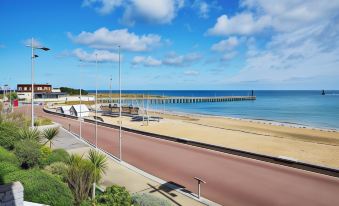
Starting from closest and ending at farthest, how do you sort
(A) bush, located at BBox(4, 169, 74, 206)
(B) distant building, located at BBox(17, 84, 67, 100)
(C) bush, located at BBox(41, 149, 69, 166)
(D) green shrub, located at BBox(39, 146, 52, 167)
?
(A) bush, located at BBox(4, 169, 74, 206), (D) green shrub, located at BBox(39, 146, 52, 167), (C) bush, located at BBox(41, 149, 69, 166), (B) distant building, located at BBox(17, 84, 67, 100)

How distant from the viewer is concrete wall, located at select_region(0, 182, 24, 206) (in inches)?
249

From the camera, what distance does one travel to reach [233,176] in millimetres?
12320

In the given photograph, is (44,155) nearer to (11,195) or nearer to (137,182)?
(137,182)

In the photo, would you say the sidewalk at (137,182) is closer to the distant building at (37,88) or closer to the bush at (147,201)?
the bush at (147,201)

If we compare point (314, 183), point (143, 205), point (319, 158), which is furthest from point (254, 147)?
point (143, 205)

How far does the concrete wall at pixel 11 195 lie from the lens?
633 cm

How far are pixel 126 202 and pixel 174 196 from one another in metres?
2.71

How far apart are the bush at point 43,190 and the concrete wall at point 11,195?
1.22 m

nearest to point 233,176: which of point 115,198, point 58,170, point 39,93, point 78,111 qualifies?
point 115,198

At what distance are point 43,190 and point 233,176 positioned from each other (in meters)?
8.04

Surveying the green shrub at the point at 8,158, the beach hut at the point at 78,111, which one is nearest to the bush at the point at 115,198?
the green shrub at the point at 8,158

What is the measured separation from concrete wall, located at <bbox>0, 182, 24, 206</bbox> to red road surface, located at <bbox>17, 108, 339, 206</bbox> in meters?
6.38

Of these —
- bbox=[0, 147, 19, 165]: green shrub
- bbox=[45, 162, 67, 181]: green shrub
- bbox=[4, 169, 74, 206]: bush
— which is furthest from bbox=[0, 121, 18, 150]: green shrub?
bbox=[4, 169, 74, 206]: bush

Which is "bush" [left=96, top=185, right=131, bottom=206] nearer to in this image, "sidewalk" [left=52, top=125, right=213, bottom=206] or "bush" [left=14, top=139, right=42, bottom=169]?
"sidewalk" [left=52, top=125, right=213, bottom=206]
